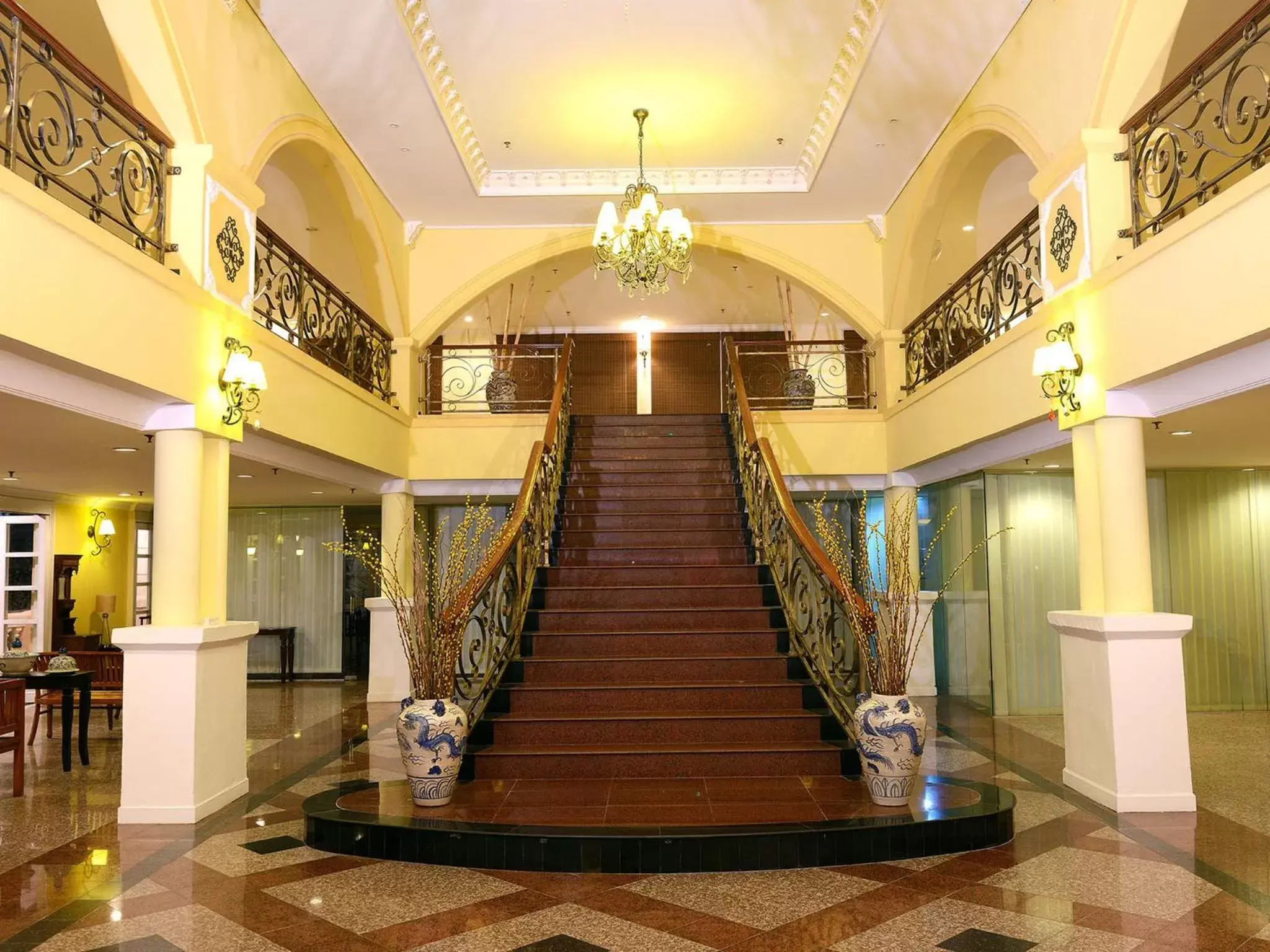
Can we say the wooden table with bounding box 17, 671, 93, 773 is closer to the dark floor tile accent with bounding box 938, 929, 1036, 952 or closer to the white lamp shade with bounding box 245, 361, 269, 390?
the white lamp shade with bounding box 245, 361, 269, 390

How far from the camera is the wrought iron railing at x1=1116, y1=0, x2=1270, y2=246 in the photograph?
4371mm

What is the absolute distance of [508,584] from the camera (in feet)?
22.0

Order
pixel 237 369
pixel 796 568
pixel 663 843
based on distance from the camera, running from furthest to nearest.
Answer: pixel 796 568
pixel 237 369
pixel 663 843

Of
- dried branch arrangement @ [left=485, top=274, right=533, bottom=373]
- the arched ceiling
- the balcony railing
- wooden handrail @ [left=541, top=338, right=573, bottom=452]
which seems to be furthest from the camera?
dried branch arrangement @ [left=485, top=274, right=533, bottom=373]

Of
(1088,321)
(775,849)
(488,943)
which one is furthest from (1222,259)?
(488,943)

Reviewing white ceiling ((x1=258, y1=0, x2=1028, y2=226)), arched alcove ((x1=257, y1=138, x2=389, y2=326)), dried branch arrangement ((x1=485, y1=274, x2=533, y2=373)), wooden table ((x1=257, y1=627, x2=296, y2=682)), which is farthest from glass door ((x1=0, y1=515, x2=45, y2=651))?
white ceiling ((x1=258, y1=0, x2=1028, y2=226))

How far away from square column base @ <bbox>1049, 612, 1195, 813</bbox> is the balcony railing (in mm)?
2224

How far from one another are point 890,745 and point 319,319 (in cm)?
522

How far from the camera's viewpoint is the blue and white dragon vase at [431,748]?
16.3 ft

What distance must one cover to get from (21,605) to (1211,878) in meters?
12.2

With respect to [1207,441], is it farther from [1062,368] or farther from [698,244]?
[698,244]

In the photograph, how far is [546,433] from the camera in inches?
341

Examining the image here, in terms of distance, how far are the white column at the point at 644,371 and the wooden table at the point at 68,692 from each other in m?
9.30

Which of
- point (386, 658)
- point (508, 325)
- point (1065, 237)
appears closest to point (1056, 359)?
point (1065, 237)
